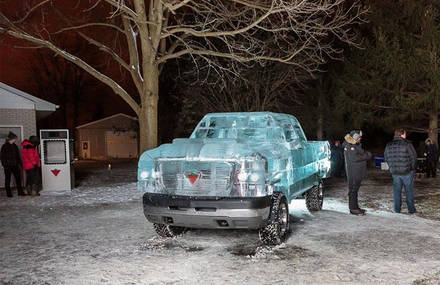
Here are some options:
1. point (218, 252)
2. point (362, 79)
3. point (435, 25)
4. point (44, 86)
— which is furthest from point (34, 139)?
point (44, 86)

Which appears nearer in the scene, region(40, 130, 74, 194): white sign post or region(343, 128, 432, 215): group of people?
region(343, 128, 432, 215): group of people

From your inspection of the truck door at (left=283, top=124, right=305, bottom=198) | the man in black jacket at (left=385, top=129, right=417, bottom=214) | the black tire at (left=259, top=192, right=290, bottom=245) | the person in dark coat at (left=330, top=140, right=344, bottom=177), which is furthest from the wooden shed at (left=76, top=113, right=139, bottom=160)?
the black tire at (left=259, top=192, right=290, bottom=245)

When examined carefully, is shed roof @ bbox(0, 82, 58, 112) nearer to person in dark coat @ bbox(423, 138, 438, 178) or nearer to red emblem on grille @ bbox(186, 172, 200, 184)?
red emblem on grille @ bbox(186, 172, 200, 184)

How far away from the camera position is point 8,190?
1244 centimetres

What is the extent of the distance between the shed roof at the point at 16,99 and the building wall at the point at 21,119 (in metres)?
0.15

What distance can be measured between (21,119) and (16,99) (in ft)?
2.36

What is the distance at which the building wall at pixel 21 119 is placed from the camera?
48.8 feet

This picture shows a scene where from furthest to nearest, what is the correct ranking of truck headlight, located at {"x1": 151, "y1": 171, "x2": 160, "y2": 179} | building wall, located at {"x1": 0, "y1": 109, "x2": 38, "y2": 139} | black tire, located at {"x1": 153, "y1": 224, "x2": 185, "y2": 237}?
A: building wall, located at {"x1": 0, "y1": 109, "x2": 38, "y2": 139}
black tire, located at {"x1": 153, "y1": 224, "x2": 185, "y2": 237}
truck headlight, located at {"x1": 151, "y1": 171, "x2": 160, "y2": 179}

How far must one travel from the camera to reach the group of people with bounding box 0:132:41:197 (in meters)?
12.1

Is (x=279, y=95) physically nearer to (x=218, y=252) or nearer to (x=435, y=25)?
(x=435, y=25)

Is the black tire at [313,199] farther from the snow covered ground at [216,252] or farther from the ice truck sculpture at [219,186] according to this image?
the ice truck sculpture at [219,186]

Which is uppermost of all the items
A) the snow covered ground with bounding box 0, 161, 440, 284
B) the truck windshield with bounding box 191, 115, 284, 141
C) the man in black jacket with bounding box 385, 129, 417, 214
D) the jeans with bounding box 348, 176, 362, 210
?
the truck windshield with bounding box 191, 115, 284, 141

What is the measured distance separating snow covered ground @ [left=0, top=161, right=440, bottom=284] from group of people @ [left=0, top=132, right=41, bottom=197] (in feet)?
8.99

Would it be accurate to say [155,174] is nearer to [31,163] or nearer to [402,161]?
[402,161]
